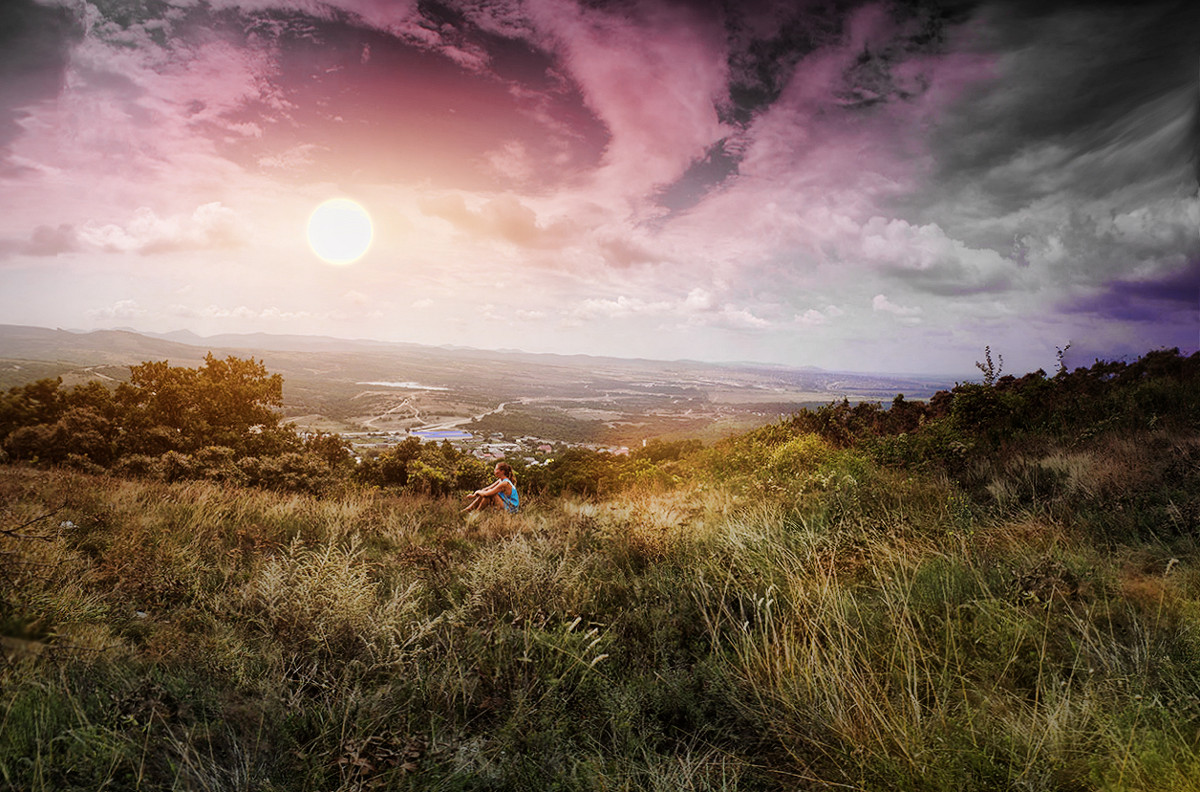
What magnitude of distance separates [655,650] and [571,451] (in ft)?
43.8

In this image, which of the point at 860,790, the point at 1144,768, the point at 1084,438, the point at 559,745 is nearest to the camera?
the point at 1144,768

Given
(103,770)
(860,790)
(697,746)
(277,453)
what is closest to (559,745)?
(697,746)

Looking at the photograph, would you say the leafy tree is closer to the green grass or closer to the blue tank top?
the blue tank top

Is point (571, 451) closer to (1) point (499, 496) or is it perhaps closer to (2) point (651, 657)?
(1) point (499, 496)

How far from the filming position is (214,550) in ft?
15.9

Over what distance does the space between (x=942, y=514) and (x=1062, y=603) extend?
5.66ft

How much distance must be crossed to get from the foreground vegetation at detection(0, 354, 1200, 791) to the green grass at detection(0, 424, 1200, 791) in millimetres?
19

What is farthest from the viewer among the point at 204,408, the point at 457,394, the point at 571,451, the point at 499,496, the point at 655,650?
the point at 457,394

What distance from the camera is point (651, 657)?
308 cm

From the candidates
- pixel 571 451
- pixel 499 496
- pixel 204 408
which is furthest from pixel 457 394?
pixel 499 496

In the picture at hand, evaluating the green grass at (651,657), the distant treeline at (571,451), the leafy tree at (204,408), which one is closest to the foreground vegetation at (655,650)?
the green grass at (651,657)

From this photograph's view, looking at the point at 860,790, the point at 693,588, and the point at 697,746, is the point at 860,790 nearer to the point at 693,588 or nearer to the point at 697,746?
the point at 697,746

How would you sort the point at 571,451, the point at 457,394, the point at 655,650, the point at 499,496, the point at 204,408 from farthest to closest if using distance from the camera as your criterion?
the point at 457,394 < the point at 571,451 < the point at 204,408 < the point at 499,496 < the point at 655,650

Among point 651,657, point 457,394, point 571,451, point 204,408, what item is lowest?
point 457,394
